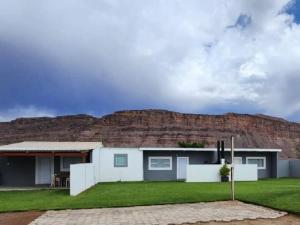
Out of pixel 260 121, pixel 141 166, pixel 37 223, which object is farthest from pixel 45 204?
pixel 260 121

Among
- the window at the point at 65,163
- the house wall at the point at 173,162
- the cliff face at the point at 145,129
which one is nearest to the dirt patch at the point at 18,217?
the window at the point at 65,163

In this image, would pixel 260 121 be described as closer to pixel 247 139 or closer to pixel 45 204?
pixel 247 139

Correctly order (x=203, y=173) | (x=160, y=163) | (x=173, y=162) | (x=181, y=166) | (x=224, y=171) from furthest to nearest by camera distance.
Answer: (x=181, y=166) < (x=173, y=162) < (x=160, y=163) < (x=203, y=173) < (x=224, y=171)

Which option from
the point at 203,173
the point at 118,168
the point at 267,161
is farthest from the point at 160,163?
the point at 267,161

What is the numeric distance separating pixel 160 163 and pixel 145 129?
48273 millimetres

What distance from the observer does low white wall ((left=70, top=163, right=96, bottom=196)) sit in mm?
17250

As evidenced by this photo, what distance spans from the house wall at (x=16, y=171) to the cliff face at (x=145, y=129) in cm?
4880

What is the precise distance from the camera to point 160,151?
30.0 metres

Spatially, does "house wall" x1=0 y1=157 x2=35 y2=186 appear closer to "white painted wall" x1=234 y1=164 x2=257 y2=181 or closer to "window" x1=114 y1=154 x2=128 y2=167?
"window" x1=114 y1=154 x2=128 y2=167

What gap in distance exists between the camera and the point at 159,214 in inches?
443

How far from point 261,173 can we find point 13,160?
55.1 feet

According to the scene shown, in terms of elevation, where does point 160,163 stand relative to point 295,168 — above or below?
above

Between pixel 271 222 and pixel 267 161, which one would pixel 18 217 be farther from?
pixel 267 161

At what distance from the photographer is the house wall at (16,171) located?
2516cm
